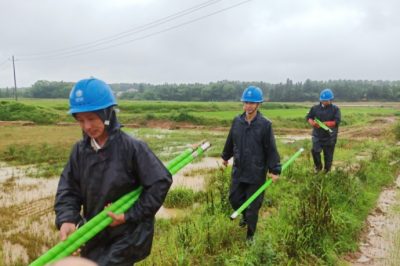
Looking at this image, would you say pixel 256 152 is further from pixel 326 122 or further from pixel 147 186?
pixel 326 122

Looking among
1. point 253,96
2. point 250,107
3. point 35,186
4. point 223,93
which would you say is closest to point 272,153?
point 250,107

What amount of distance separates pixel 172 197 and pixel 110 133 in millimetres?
5564

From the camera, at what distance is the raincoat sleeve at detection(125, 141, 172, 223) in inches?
95.3

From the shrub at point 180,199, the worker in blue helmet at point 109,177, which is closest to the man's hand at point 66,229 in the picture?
the worker in blue helmet at point 109,177

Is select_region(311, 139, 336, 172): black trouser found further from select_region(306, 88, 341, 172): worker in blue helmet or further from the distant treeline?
the distant treeline

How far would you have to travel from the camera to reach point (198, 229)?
16.2ft

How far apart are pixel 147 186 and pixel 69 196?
0.54 meters

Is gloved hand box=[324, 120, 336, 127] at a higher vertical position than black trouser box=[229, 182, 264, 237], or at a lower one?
higher

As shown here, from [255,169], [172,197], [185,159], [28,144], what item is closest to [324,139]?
[172,197]

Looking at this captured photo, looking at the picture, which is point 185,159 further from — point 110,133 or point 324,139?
point 324,139

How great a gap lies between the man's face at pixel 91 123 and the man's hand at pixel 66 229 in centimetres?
55

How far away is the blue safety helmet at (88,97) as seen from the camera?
2.32 m

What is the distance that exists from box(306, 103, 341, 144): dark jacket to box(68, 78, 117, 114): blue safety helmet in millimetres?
6598

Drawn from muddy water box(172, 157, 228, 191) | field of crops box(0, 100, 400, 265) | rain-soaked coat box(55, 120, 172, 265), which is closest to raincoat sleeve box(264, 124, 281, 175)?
field of crops box(0, 100, 400, 265)
